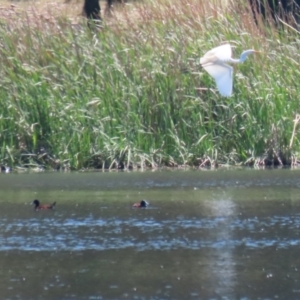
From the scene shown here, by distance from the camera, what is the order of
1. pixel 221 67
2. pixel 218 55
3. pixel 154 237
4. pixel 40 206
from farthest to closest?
1. pixel 218 55
2. pixel 221 67
3. pixel 40 206
4. pixel 154 237

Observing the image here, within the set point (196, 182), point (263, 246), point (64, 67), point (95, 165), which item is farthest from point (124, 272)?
point (64, 67)

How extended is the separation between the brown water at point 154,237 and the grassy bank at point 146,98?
0.82 m

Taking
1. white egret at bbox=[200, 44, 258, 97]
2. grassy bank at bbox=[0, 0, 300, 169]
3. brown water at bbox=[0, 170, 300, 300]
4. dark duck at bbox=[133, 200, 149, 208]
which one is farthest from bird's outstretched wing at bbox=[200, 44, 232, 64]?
dark duck at bbox=[133, 200, 149, 208]

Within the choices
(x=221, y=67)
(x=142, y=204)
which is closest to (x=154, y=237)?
(x=142, y=204)

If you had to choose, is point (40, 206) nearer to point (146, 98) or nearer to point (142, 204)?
point (142, 204)

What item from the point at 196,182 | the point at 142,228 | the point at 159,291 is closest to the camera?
the point at 159,291

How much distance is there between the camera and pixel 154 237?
7.91 m

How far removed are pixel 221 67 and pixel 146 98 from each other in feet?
5.36

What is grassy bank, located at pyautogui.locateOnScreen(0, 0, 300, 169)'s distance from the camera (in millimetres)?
12406

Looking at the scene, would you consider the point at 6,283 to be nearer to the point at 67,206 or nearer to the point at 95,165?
the point at 67,206

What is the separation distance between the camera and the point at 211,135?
1241 cm

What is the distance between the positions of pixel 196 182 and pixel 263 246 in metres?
3.53

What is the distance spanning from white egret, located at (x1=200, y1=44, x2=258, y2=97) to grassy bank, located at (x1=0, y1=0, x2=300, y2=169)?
1.14m

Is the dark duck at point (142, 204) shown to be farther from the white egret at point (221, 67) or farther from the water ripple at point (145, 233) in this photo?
the white egret at point (221, 67)
